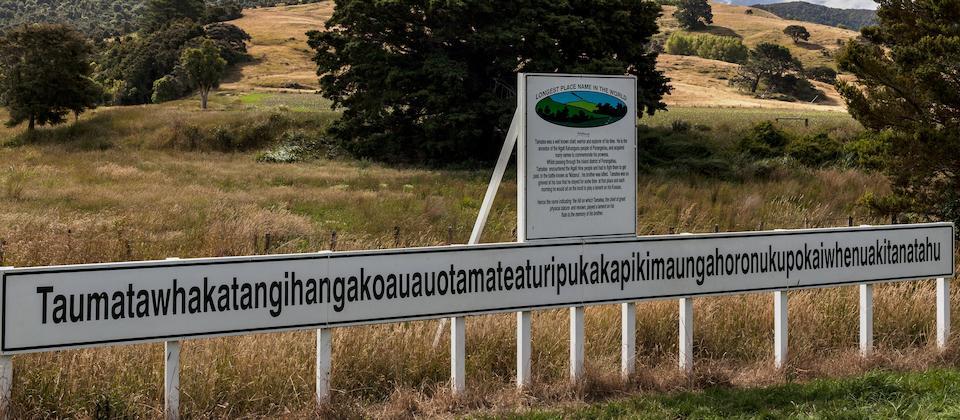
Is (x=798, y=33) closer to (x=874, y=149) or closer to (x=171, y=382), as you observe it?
(x=874, y=149)

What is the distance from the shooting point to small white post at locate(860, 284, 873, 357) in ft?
21.5

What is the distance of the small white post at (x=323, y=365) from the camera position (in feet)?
16.5

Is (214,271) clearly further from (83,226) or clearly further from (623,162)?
(83,226)

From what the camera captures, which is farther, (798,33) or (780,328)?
(798,33)

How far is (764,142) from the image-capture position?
34031 mm

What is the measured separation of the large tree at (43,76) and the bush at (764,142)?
31777 mm

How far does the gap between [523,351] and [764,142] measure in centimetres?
3063

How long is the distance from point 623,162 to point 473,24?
1072 inches

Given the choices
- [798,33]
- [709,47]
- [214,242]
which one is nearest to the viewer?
[214,242]

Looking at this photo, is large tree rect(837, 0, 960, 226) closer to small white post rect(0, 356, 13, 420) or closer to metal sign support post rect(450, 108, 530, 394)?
metal sign support post rect(450, 108, 530, 394)

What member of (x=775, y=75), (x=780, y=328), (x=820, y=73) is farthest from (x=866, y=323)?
(x=820, y=73)

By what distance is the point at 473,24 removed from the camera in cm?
3256

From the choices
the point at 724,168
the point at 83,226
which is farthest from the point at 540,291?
the point at 724,168

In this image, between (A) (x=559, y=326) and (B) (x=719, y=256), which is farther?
(A) (x=559, y=326)
